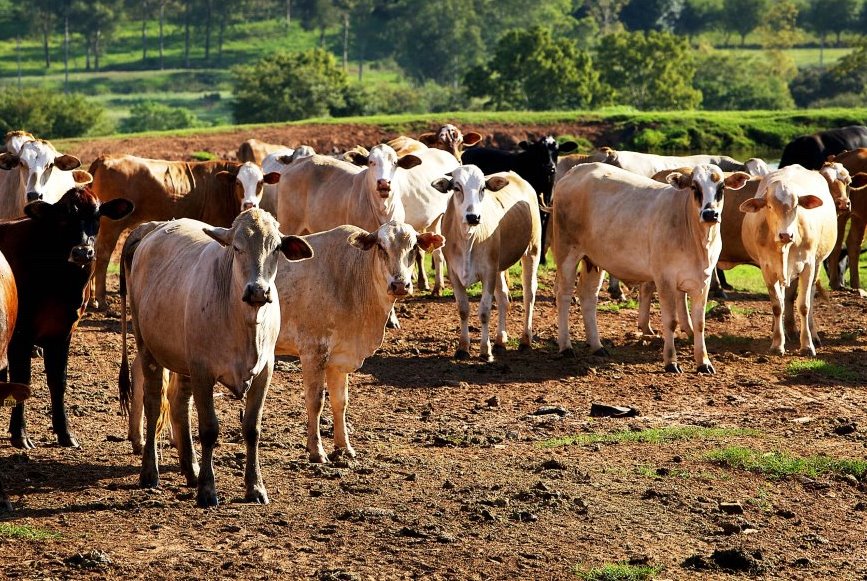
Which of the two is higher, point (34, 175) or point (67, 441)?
point (34, 175)

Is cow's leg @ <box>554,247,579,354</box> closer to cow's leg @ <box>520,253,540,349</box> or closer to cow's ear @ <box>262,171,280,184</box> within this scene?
cow's leg @ <box>520,253,540,349</box>

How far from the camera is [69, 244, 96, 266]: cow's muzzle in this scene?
10.1 meters

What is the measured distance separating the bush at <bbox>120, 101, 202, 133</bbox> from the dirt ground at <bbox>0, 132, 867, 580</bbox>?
6449 cm

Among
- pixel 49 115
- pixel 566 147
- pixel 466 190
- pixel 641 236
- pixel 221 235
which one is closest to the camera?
pixel 221 235

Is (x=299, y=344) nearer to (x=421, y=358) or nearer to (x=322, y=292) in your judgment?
(x=322, y=292)

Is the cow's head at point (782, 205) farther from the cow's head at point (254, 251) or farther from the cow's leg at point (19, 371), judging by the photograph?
the cow's leg at point (19, 371)

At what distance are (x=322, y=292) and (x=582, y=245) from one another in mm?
5316

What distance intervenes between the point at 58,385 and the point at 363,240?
2.51 meters

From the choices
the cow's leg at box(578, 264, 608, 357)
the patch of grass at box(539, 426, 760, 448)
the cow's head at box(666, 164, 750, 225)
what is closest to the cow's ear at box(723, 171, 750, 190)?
the cow's head at box(666, 164, 750, 225)

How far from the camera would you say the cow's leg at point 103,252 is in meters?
16.9

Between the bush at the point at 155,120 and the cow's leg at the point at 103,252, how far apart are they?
60111 millimetres

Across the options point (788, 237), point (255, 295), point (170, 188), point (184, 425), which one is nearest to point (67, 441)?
point (184, 425)

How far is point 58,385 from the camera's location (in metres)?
10.4

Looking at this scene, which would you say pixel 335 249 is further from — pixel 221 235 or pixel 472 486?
pixel 472 486
